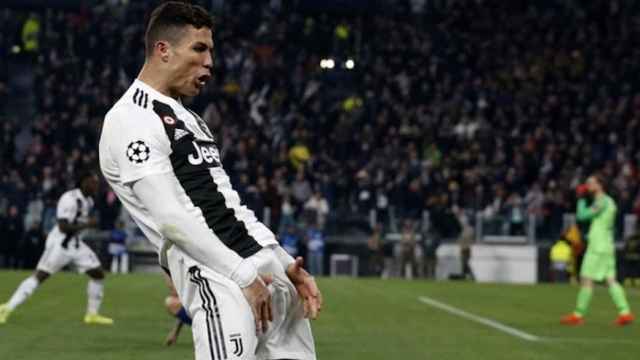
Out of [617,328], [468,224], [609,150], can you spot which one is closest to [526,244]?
[468,224]

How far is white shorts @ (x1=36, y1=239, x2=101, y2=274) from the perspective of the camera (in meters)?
19.1

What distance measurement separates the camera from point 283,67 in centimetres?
4259

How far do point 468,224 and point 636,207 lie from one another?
4376 millimetres

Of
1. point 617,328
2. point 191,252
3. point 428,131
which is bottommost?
point 617,328

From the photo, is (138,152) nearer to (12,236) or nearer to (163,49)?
(163,49)

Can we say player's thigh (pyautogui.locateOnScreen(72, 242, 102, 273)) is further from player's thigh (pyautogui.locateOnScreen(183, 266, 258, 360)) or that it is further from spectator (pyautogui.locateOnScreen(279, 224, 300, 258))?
spectator (pyautogui.locateOnScreen(279, 224, 300, 258))

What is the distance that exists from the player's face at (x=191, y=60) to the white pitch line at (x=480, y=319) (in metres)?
12.8

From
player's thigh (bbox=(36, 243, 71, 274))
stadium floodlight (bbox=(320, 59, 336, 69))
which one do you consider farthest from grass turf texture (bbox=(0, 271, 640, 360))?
stadium floodlight (bbox=(320, 59, 336, 69))

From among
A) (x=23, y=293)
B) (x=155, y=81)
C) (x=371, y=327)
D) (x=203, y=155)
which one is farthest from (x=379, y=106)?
(x=203, y=155)

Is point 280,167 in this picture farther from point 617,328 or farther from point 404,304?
point 617,328

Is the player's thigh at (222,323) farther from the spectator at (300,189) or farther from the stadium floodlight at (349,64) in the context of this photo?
the stadium floodlight at (349,64)

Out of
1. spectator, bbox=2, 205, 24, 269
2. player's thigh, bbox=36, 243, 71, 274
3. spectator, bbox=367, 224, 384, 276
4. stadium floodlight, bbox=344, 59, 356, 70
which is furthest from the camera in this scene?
stadium floodlight, bbox=344, 59, 356, 70

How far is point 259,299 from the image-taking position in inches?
210

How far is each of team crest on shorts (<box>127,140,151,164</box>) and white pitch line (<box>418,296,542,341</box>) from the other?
1301 centimetres
